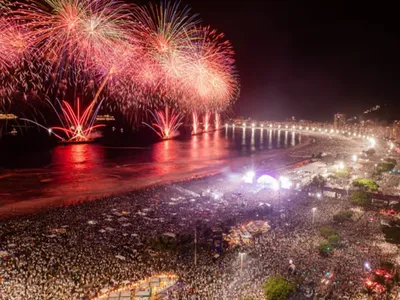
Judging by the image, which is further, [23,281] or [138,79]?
[138,79]

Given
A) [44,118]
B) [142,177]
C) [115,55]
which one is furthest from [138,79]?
[44,118]

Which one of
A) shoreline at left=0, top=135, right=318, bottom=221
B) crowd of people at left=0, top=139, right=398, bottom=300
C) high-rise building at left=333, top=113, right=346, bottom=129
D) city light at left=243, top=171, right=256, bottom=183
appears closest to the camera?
crowd of people at left=0, top=139, right=398, bottom=300

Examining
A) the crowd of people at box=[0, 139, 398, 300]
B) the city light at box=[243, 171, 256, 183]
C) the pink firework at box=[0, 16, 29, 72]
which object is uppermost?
the pink firework at box=[0, 16, 29, 72]

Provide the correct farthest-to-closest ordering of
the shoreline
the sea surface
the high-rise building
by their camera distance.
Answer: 1. the high-rise building
2. the sea surface
3. the shoreline

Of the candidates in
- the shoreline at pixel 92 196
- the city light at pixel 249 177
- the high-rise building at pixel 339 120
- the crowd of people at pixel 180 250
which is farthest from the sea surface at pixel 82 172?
the high-rise building at pixel 339 120

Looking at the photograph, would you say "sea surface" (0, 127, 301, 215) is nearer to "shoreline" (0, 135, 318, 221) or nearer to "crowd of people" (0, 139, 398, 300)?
"shoreline" (0, 135, 318, 221)

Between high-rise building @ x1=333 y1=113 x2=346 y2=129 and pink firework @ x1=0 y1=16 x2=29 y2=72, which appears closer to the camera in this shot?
pink firework @ x1=0 y1=16 x2=29 y2=72

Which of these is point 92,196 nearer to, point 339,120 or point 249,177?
point 249,177

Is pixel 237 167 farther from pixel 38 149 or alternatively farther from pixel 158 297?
pixel 38 149

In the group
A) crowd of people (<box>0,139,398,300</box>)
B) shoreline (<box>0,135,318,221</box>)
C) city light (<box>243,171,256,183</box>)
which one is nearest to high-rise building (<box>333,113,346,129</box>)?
shoreline (<box>0,135,318,221</box>)
